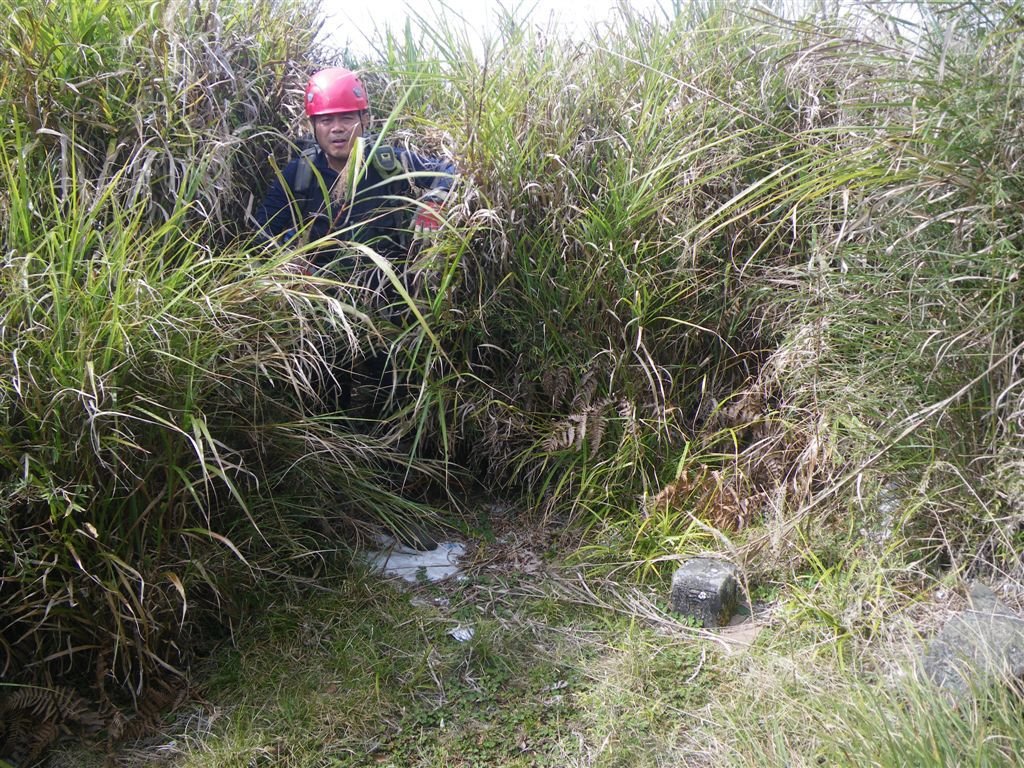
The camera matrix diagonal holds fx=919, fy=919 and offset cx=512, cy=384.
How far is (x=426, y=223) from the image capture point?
382 centimetres

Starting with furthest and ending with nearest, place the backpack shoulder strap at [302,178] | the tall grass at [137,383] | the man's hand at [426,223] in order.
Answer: the backpack shoulder strap at [302,178], the man's hand at [426,223], the tall grass at [137,383]

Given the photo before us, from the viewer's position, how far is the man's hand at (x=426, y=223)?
12.1 feet

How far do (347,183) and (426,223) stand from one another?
14.2 inches

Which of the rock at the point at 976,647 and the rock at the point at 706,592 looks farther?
the rock at the point at 706,592

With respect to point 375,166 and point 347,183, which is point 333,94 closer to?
point 375,166

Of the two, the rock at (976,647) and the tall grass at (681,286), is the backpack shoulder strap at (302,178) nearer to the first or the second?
the tall grass at (681,286)

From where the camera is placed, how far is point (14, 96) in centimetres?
320

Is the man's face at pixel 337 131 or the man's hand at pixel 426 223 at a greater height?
the man's face at pixel 337 131

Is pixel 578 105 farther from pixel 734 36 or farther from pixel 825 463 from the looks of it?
pixel 825 463

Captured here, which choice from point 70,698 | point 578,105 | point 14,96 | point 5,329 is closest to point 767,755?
point 70,698

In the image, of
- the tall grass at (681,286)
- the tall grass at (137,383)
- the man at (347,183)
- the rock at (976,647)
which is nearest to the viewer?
the rock at (976,647)

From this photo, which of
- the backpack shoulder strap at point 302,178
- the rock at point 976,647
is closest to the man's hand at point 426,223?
the backpack shoulder strap at point 302,178

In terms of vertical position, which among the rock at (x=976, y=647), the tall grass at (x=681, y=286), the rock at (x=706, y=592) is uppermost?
the tall grass at (x=681, y=286)

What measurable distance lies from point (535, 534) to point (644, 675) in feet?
3.44
